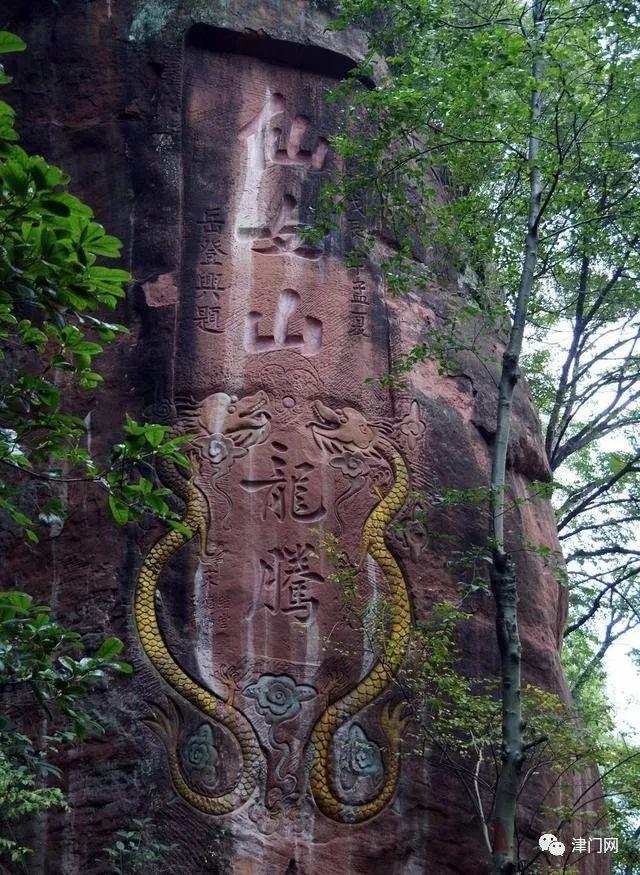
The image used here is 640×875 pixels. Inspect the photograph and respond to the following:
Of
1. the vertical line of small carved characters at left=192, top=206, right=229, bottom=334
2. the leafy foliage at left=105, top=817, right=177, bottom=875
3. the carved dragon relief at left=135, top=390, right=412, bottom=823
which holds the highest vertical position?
the vertical line of small carved characters at left=192, top=206, right=229, bottom=334

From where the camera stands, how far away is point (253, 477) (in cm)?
878

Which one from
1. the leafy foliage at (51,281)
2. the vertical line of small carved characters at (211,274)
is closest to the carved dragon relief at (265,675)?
the vertical line of small carved characters at (211,274)

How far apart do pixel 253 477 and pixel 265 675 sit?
1344 millimetres

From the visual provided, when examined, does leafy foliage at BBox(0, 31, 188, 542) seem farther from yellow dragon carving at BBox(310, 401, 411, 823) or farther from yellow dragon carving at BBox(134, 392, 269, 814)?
yellow dragon carving at BBox(310, 401, 411, 823)

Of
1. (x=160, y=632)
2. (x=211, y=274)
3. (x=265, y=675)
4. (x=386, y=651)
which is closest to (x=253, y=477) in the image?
(x=160, y=632)

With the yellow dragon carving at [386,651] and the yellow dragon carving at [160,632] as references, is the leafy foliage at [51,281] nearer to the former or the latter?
the yellow dragon carving at [160,632]

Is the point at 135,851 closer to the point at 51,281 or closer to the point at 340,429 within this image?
the point at 340,429

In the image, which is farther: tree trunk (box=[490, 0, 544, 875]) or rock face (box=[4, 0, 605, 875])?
→ rock face (box=[4, 0, 605, 875])

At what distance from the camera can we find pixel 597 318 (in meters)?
13.5

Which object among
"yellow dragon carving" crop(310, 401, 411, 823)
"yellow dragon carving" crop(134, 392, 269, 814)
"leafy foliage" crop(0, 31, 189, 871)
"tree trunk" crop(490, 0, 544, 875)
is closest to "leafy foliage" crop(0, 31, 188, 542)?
"leafy foliage" crop(0, 31, 189, 871)

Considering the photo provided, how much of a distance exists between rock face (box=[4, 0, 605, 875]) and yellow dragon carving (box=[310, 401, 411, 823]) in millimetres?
16

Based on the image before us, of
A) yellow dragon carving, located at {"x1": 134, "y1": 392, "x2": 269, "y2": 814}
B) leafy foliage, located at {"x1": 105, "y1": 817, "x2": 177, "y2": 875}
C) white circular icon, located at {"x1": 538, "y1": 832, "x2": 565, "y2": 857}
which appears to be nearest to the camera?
leafy foliage, located at {"x1": 105, "y1": 817, "x2": 177, "y2": 875}

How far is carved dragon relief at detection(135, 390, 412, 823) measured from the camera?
7949 mm

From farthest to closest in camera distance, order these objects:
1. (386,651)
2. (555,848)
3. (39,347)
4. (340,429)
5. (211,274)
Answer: (211,274), (340,429), (386,651), (555,848), (39,347)
